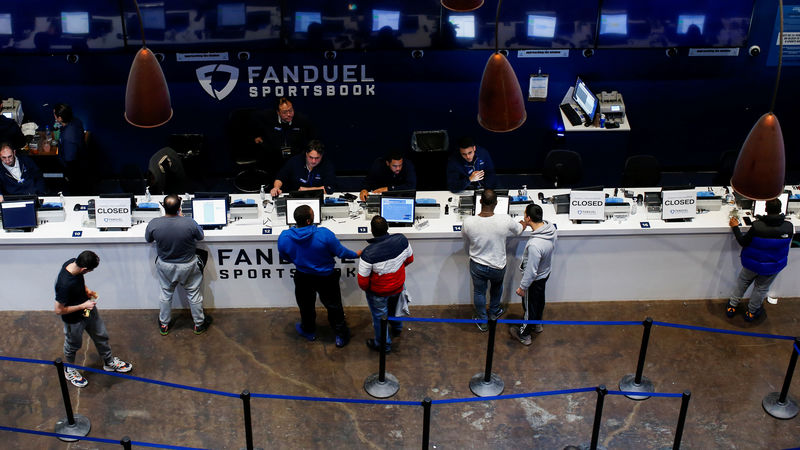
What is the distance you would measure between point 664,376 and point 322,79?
4.97 meters

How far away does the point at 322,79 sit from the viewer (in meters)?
8.84

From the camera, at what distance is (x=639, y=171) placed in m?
7.98

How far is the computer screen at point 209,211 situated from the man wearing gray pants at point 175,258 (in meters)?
0.34

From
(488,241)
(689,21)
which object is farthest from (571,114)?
(488,241)

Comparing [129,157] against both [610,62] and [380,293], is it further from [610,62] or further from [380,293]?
[610,62]

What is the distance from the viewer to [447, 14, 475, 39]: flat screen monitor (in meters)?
8.37

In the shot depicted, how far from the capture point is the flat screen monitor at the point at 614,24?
8.45m

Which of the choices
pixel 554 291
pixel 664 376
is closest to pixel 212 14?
pixel 554 291

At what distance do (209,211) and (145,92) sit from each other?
2.56 metres

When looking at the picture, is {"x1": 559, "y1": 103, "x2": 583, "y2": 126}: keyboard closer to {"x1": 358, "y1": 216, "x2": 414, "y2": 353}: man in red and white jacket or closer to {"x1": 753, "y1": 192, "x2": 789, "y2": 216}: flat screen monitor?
{"x1": 753, "y1": 192, "x2": 789, "y2": 216}: flat screen monitor

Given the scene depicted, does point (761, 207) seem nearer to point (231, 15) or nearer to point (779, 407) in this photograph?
point (779, 407)

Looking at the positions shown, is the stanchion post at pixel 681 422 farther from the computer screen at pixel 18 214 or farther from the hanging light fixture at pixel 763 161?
the computer screen at pixel 18 214

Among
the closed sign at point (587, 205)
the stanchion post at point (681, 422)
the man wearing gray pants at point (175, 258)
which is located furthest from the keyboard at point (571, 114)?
the man wearing gray pants at point (175, 258)

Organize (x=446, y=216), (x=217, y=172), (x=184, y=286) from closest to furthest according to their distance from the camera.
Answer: (x=184, y=286)
(x=446, y=216)
(x=217, y=172)
